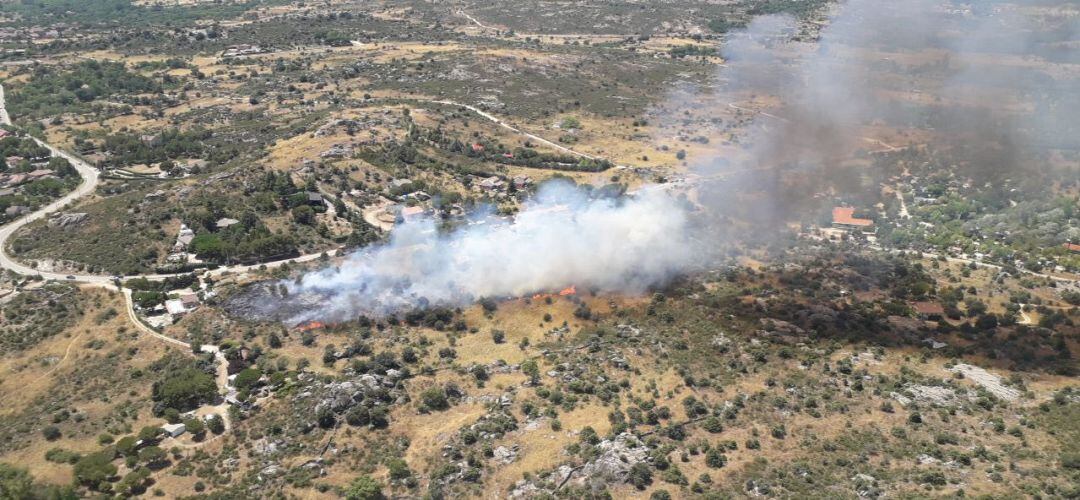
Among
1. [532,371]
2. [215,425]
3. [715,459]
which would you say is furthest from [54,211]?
[715,459]

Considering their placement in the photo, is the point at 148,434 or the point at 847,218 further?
the point at 847,218

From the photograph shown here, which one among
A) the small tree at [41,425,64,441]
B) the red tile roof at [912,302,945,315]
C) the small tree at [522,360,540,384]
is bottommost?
the small tree at [41,425,64,441]

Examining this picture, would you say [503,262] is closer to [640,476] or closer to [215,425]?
[215,425]

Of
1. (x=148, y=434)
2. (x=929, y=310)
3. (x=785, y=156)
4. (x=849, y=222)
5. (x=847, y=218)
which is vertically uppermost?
(x=785, y=156)

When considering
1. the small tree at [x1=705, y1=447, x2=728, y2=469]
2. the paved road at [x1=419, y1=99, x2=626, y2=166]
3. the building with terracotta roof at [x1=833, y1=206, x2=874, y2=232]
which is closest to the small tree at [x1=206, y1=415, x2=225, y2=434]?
the small tree at [x1=705, y1=447, x2=728, y2=469]

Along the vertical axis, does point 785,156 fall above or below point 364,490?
above

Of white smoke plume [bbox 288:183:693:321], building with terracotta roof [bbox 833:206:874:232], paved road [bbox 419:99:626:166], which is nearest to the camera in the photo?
white smoke plume [bbox 288:183:693:321]

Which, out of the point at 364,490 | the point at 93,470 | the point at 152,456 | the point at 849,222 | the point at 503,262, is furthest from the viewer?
the point at 849,222

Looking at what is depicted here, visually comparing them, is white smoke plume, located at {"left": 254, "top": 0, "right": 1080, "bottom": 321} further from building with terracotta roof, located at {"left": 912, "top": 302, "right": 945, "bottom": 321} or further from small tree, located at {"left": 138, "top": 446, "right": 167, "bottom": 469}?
building with terracotta roof, located at {"left": 912, "top": 302, "right": 945, "bottom": 321}
